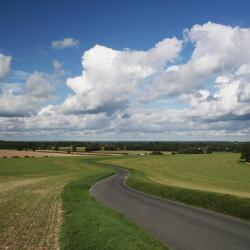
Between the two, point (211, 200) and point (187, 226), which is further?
point (211, 200)

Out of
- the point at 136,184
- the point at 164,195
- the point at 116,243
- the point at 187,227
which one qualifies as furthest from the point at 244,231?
the point at 136,184

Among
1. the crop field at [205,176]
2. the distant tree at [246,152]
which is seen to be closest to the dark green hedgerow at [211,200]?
the crop field at [205,176]

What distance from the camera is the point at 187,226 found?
67.9ft

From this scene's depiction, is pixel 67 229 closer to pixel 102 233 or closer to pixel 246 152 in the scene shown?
pixel 102 233

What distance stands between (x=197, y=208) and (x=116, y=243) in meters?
13.7

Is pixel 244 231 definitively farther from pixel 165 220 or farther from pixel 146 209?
pixel 146 209

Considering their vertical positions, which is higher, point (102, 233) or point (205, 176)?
point (102, 233)

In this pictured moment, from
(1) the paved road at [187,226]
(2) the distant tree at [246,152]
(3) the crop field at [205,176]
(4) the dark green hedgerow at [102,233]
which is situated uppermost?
(2) the distant tree at [246,152]

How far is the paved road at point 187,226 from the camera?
16.8m

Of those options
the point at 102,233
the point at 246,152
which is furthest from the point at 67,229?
the point at 246,152

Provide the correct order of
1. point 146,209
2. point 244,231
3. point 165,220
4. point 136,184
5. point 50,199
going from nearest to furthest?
1. point 244,231
2. point 165,220
3. point 146,209
4. point 50,199
5. point 136,184

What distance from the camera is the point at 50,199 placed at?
117 ft

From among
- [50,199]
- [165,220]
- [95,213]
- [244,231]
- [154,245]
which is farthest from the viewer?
[50,199]

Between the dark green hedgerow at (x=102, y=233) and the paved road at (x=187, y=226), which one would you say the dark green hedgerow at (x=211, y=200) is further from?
the dark green hedgerow at (x=102, y=233)
